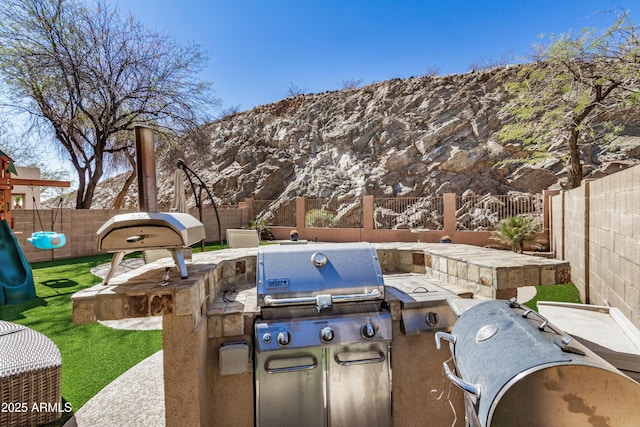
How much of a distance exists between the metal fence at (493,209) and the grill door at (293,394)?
1037 cm

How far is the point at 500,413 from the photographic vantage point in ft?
3.66

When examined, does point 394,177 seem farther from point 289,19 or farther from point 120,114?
point 120,114

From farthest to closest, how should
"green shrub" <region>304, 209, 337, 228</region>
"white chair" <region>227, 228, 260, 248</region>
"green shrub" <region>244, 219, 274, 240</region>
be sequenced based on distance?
"green shrub" <region>244, 219, 274, 240</region> < "green shrub" <region>304, 209, 337, 228</region> < "white chair" <region>227, 228, 260, 248</region>

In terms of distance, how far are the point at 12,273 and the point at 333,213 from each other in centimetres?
1179

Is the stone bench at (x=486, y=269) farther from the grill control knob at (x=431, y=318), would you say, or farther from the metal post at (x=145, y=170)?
the metal post at (x=145, y=170)

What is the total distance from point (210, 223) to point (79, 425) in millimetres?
12119

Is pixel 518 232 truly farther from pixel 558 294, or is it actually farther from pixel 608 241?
pixel 608 241

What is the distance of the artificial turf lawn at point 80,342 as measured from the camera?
2973mm

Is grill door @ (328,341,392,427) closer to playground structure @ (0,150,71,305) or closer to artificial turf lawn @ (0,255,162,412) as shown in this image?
artificial turf lawn @ (0,255,162,412)

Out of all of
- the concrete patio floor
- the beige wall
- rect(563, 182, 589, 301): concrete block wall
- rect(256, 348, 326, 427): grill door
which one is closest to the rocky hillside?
rect(563, 182, 589, 301): concrete block wall

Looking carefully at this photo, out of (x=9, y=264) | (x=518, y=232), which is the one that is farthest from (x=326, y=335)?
(x=518, y=232)

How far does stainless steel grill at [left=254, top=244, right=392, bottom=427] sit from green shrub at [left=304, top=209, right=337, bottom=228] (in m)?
11.8

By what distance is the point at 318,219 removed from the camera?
1400cm

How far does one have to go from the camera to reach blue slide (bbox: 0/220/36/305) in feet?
17.0
